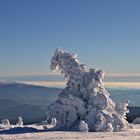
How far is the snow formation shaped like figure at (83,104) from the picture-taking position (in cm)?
8462

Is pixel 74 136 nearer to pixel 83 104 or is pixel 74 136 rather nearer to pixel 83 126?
pixel 83 126

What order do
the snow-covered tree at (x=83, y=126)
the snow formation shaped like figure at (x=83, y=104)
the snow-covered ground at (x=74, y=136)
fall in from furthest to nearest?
the snow formation shaped like figure at (x=83, y=104), the snow-covered tree at (x=83, y=126), the snow-covered ground at (x=74, y=136)

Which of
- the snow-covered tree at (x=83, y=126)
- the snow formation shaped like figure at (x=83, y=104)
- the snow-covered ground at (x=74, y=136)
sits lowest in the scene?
the snow-covered ground at (x=74, y=136)

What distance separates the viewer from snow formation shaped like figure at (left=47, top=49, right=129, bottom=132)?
84625 mm

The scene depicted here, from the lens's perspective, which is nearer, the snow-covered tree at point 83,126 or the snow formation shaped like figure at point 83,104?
the snow-covered tree at point 83,126

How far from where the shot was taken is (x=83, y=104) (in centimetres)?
8606

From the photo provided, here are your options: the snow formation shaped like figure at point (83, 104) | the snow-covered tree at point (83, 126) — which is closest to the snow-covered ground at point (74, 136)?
the snow-covered tree at point (83, 126)

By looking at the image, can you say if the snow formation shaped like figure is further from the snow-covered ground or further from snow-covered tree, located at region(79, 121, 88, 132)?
the snow-covered ground

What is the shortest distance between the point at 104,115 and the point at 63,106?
6190 millimetres

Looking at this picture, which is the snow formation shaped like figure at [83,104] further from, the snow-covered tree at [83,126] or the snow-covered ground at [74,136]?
the snow-covered ground at [74,136]

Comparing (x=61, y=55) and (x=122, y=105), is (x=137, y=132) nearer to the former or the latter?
(x=122, y=105)

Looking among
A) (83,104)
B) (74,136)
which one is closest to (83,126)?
(83,104)

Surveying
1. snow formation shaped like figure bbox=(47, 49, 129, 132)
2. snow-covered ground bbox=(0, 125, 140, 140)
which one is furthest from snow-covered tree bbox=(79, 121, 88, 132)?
snow-covered ground bbox=(0, 125, 140, 140)

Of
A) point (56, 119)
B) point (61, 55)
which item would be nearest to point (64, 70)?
point (61, 55)
